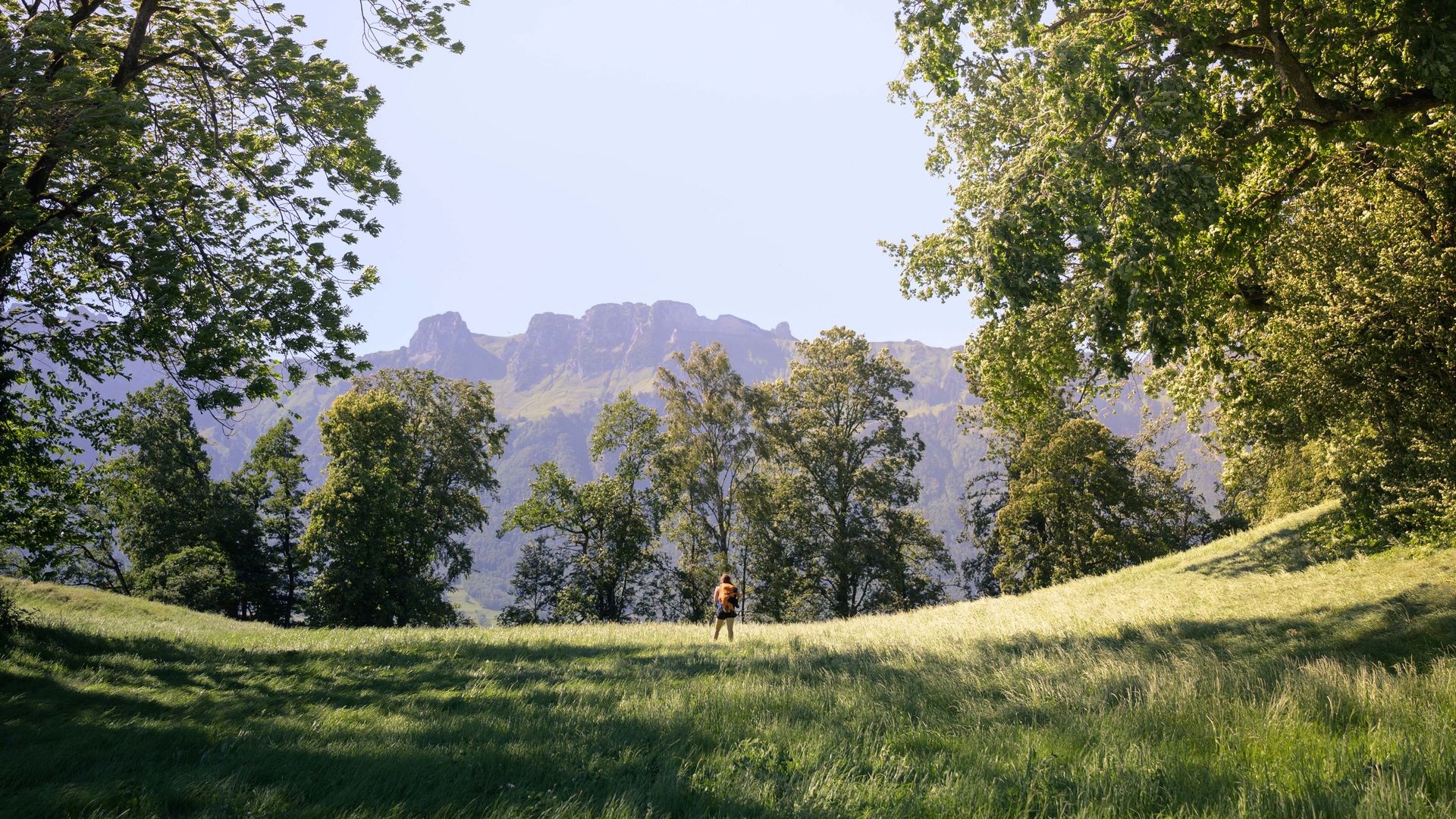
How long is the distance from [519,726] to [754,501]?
37.0 m

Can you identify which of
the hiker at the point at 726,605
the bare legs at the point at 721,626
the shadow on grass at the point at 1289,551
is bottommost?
the bare legs at the point at 721,626

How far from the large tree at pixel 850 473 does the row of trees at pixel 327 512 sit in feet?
62.7

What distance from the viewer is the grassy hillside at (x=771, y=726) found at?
4.42 meters

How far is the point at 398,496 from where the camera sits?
3612 cm

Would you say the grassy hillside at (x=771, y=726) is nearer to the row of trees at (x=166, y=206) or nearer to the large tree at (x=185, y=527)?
the row of trees at (x=166, y=206)

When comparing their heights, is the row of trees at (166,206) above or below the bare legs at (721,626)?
above

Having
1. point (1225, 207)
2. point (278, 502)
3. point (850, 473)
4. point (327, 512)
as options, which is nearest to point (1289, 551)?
point (1225, 207)

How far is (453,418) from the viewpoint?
1730 inches

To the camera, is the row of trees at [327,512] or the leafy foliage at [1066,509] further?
the leafy foliage at [1066,509]

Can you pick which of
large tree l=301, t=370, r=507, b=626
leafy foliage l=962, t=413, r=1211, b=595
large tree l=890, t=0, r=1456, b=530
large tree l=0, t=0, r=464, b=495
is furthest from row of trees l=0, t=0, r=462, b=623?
leafy foliage l=962, t=413, r=1211, b=595

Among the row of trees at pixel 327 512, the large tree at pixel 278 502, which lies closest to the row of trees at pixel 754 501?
the row of trees at pixel 327 512

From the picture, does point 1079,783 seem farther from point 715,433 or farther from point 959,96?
point 715,433

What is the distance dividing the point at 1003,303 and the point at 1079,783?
8.38 meters

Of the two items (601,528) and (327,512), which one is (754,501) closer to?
(601,528)
